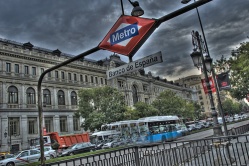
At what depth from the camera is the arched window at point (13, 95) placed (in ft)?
127

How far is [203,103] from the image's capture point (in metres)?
127

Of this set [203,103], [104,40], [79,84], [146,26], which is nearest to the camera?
[146,26]

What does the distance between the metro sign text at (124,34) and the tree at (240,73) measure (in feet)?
64.1

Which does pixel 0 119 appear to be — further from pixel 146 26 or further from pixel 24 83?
pixel 146 26

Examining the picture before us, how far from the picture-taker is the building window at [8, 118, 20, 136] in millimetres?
37094

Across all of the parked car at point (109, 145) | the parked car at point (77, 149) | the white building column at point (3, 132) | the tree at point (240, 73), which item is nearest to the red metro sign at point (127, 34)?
the tree at point (240, 73)

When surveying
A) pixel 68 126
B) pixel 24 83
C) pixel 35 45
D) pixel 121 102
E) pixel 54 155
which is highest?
pixel 35 45

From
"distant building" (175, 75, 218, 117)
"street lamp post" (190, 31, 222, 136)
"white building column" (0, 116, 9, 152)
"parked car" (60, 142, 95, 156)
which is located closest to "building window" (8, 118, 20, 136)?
"white building column" (0, 116, 9, 152)

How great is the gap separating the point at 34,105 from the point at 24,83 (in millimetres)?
4253

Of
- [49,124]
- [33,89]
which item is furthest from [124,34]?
[49,124]

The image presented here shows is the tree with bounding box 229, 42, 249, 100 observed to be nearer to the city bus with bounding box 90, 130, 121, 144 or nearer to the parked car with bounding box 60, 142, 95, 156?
the city bus with bounding box 90, 130, 121, 144

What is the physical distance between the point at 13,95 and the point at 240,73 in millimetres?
34343

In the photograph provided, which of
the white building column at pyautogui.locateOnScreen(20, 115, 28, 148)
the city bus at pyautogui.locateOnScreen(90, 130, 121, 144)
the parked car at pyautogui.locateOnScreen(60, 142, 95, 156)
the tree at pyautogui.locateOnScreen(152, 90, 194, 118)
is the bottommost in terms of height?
the parked car at pyautogui.locateOnScreen(60, 142, 95, 156)

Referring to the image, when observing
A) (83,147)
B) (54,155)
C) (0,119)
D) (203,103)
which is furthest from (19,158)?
(203,103)
